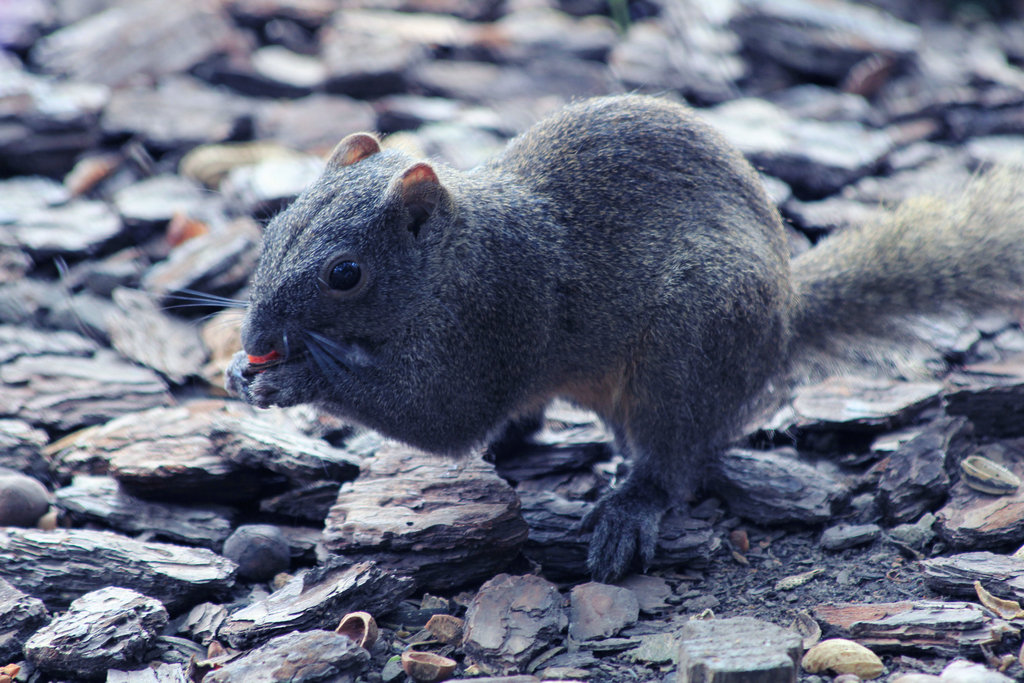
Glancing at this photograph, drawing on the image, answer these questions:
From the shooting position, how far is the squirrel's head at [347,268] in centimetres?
341

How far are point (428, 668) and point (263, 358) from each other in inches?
50.2

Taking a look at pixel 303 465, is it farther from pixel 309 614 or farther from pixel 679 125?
pixel 679 125

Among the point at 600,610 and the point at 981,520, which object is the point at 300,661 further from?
the point at 981,520

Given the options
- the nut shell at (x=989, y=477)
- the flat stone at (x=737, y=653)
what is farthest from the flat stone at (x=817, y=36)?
the flat stone at (x=737, y=653)

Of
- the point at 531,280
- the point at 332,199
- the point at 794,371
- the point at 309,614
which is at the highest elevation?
the point at 332,199

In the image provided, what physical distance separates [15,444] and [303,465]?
1274 mm

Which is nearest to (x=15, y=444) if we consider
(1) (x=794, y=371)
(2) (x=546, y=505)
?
(2) (x=546, y=505)

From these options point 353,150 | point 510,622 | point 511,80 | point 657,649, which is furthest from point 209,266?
point 657,649

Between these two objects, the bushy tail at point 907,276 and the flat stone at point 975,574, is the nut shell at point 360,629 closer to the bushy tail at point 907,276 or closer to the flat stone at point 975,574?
the flat stone at point 975,574

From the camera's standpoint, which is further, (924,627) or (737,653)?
(924,627)

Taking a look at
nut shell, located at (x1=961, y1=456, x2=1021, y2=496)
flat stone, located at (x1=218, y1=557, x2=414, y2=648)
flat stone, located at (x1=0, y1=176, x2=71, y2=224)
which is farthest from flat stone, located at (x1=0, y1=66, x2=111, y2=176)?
nut shell, located at (x1=961, y1=456, x2=1021, y2=496)

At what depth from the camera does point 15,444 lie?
4059mm

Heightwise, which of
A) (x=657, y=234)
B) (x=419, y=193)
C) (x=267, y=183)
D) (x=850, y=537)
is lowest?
(x=850, y=537)

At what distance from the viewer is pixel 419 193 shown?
141 inches
